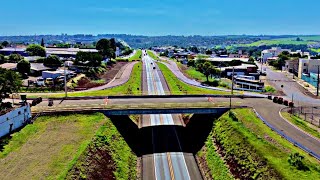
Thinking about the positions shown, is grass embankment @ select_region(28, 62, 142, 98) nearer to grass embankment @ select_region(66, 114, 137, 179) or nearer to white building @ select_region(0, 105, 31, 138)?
white building @ select_region(0, 105, 31, 138)

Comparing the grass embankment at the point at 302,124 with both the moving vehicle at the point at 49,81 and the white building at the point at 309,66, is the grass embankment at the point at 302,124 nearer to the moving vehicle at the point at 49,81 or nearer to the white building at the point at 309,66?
the moving vehicle at the point at 49,81

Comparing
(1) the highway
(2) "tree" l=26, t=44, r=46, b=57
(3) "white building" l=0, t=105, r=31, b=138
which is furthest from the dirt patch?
(2) "tree" l=26, t=44, r=46, b=57

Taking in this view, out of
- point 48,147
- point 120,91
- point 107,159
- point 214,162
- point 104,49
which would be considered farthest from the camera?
point 104,49

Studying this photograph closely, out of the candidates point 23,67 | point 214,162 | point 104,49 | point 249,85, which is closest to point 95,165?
point 214,162

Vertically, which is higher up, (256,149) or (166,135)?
(256,149)

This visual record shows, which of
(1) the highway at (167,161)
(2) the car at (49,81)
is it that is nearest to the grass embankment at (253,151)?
(1) the highway at (167,161)

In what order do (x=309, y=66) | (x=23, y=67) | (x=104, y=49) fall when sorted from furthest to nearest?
(x=104, y=49), (x=309, y=66), (x=23, y=67)

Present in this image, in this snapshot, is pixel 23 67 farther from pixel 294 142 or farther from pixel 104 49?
pixel 294 142

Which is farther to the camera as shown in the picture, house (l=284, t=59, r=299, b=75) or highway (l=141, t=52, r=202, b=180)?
house (l=284, t=59, r=299, b=75)
